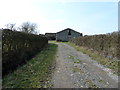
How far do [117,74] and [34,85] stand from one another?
13.4 ft

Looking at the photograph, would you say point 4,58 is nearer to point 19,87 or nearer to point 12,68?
point 12,68

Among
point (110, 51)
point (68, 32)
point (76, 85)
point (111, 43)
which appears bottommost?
point (76, 85)

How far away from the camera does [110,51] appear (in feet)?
29.2

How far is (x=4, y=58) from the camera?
196 inches

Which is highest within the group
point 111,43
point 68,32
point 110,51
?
point 68,32

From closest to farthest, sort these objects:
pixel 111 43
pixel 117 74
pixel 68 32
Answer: pixel 117 74
pixel 111 43
pixel 68 32

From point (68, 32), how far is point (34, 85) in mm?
52246

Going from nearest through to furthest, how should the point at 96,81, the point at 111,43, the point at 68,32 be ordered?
1. the point at 96,81
2. the point at 111,43
3. the point at 68,32

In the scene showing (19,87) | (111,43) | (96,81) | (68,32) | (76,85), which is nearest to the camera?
(19,87)

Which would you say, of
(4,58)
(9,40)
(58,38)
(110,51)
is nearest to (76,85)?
(4,58)

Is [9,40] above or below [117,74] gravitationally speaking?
above

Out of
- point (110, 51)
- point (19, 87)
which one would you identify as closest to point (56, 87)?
point (19, 87)

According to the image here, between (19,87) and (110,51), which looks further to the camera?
(110,51)

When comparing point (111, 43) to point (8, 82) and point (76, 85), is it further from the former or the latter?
point (8, 82)
